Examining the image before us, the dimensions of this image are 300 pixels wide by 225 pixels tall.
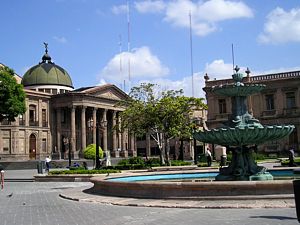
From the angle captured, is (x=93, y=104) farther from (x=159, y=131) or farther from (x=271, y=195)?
(x=271, y=195)

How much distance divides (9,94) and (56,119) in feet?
111

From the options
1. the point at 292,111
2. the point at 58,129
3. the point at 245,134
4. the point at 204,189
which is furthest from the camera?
the point at 58,129

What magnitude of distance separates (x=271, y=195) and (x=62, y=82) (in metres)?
75.8

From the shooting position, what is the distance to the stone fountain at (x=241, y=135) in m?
14.4

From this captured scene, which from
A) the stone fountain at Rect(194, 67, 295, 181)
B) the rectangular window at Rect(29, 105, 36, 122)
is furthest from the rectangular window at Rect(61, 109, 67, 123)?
the stone fountain at Rect(194, 67, 295, 181)

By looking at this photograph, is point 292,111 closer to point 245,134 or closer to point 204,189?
point 245,134

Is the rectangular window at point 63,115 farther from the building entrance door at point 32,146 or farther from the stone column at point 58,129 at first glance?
the building entrance door at point 32,146

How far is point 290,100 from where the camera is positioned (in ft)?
194

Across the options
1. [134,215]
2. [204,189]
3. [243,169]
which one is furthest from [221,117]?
[134,215]

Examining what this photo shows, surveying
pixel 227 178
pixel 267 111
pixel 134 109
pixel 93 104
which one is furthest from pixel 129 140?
pixel 227 178

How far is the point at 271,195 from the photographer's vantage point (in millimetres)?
12180

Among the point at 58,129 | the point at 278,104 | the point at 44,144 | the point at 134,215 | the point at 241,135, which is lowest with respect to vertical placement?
the point at 134,215

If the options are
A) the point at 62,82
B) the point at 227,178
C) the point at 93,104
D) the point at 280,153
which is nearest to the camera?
the point at 227,178

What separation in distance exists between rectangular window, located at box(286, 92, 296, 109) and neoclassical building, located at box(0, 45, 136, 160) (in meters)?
26.7
